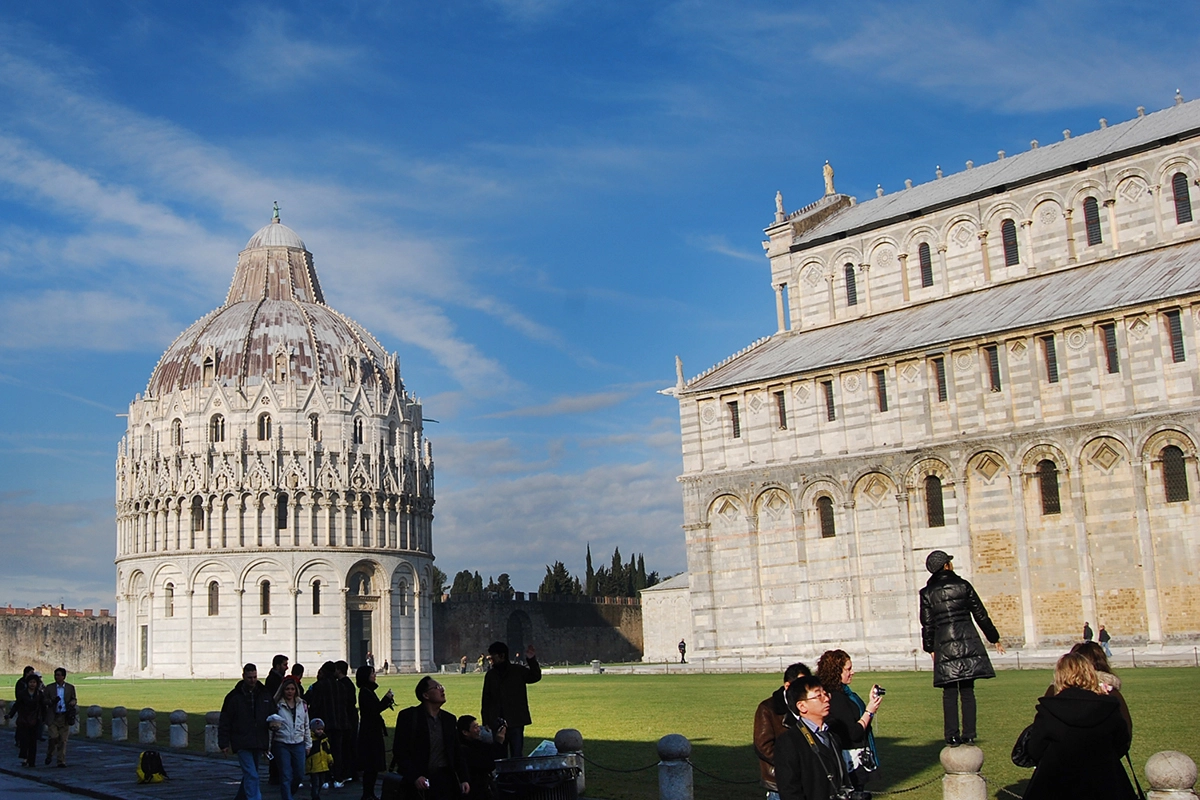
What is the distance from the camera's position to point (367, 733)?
53.9 feet

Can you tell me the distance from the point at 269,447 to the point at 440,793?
7068 centimetres

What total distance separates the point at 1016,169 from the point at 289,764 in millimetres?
43141

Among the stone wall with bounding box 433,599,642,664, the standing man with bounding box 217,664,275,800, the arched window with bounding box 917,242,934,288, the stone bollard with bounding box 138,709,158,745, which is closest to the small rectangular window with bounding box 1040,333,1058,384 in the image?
the arched window with bounding box 917,242,934,288

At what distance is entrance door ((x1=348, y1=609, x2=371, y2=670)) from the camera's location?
258 ft

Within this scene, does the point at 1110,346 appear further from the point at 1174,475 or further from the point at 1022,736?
the point at 1022,736

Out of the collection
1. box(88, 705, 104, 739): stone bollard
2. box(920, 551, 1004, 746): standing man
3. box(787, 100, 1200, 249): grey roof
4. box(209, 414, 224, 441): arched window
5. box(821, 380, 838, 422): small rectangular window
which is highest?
box(787, 100, 1200, 249): grey roof

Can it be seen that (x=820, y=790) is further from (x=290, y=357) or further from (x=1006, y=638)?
(x=290, y=357)

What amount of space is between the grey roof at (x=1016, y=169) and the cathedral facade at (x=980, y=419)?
0.51 feet

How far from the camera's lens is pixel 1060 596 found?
41.4m

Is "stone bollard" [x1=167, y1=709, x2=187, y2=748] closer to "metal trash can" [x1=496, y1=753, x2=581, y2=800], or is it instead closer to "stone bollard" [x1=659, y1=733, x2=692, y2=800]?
"stone bollard" [x1=659, y1=733, x2=692, y2=800]

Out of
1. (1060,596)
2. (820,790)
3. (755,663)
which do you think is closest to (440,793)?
(820,790)

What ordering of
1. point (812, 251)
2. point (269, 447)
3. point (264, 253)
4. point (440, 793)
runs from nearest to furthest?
point (440, 793) < point (812, 251) < point (269, 447) < point (264, 253)

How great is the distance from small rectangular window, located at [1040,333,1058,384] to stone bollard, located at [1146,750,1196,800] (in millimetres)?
34381

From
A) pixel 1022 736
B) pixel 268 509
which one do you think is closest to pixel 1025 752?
pixel 1022 736
